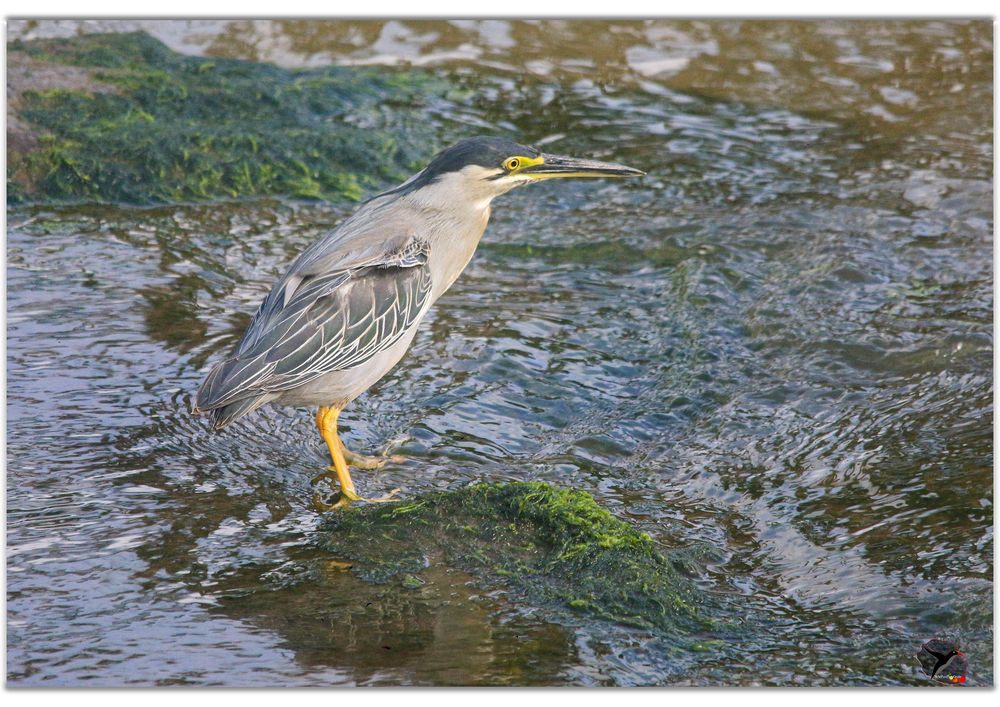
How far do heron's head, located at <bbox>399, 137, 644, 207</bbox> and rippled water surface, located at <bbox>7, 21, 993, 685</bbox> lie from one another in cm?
95

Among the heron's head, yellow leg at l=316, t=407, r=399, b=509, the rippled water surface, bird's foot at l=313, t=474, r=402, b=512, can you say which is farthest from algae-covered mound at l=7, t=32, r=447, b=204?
bird's foot at l=313, t=474, r=402, b=512

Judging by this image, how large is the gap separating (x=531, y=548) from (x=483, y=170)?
1.73 metres

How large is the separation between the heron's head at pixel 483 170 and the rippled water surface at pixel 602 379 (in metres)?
0.95

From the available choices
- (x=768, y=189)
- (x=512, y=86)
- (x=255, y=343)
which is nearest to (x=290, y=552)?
(x=255, y=343)

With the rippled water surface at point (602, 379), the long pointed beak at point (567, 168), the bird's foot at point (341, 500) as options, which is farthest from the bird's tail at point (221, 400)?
the long pointed beak at point (567, 168)

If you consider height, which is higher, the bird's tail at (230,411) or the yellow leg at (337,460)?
the bird's tail at (230,411)

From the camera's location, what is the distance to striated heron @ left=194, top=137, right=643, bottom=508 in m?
4.09

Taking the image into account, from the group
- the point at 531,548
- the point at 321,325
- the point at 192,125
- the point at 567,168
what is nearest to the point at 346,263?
the point at 321,325

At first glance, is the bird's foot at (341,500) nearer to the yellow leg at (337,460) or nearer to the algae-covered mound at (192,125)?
the yellow leg at (337,460)

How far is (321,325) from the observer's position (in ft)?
13.8

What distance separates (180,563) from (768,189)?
4914mm

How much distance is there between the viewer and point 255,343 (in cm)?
412

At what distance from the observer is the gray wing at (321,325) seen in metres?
4.02

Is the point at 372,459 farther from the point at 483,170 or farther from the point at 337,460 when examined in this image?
the point at 483,170
